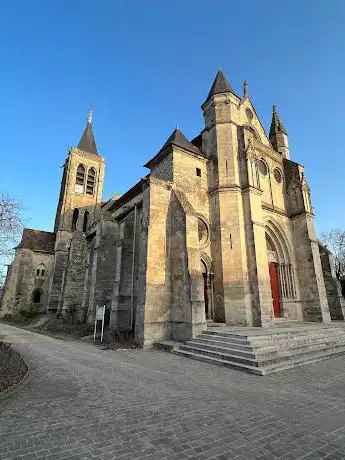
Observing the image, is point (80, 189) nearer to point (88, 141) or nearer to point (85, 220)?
point (85, 220)

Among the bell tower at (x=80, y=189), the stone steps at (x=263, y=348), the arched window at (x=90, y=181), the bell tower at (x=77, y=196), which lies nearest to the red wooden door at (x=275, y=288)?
the stone steps at (x=263, y=348)

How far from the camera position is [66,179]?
33.9 m

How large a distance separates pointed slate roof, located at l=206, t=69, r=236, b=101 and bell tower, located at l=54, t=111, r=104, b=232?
21492 mm

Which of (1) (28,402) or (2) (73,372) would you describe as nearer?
(1) (28,402)

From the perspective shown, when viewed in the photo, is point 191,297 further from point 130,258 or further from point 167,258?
point 130,258

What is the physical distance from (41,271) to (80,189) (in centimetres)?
1129

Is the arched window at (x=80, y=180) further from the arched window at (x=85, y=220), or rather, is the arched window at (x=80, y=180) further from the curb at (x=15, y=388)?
the curb at (x=15, y=388)

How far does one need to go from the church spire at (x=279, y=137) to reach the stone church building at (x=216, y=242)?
0.10 metres

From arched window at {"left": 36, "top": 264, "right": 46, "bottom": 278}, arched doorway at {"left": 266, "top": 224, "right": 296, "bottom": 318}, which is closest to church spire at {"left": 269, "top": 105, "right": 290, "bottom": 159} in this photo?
arched doorway at {"left": 266, "top": 224, "right": 296, "bottom": 318}

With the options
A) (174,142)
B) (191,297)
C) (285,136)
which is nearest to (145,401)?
(191,297)

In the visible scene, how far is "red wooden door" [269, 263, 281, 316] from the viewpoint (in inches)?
625

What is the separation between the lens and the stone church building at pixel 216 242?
11719mm

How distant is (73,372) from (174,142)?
40.2ft

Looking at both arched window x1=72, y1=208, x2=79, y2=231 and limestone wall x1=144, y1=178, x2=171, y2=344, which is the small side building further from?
limestone wall x1=144, y1=178, x2=171, y2=344
